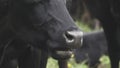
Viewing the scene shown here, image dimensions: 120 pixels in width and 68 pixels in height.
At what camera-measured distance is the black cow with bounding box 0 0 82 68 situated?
3.26 meters

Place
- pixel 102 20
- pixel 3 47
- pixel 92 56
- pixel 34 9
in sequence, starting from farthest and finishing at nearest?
pixel 92 56 → pixel 102 20 → pixel 3 47 → pixel 34 9

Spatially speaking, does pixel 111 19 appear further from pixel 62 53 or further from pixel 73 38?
pixel 73 38

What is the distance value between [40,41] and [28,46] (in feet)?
1.35

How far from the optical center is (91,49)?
7.21 meters

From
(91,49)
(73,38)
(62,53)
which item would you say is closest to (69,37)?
(73,38)

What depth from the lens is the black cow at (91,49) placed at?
23.1 ft

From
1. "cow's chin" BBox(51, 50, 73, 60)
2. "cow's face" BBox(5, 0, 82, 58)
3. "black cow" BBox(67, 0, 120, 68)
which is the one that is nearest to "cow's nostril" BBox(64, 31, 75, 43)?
"cow's face" BBox(5, 0, 82, 58)

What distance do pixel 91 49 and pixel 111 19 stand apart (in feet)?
6.46

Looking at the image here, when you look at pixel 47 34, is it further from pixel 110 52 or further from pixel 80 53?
pixel 80 53

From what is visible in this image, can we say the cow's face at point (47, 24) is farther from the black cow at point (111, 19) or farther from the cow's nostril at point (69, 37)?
the black cow at point (111, 19)

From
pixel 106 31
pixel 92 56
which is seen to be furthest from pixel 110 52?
A: pixel 92 56

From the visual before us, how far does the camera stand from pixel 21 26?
3.44m

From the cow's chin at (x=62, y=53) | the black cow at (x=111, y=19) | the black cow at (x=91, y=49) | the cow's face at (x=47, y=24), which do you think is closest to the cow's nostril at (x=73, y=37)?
the cow's face at (x=47, y=24)

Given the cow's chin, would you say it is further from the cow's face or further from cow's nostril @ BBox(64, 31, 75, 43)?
cow's nostril @ BBox(64, 31, 75, 43)
